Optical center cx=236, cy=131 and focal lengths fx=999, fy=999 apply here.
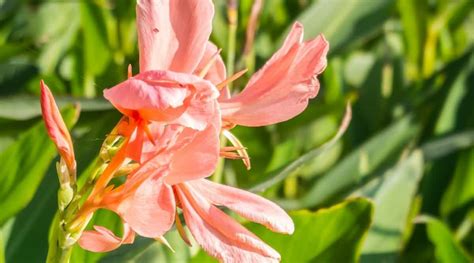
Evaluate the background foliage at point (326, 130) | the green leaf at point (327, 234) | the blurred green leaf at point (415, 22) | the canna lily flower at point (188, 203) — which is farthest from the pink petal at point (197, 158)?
the blurred green leaf at point (415, 22)

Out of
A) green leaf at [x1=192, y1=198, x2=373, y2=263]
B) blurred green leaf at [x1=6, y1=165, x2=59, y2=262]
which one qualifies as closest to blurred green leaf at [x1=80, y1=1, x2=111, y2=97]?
blurred green leaf at [x1=6, y1=165, x2=59, y2=262]

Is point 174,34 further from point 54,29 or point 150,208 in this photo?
point 54,29

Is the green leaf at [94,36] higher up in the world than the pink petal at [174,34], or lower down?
lower down

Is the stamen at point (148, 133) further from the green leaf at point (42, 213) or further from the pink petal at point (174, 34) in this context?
the green leaf at point (42, 213)

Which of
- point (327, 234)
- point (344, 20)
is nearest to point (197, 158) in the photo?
point (327, 234)

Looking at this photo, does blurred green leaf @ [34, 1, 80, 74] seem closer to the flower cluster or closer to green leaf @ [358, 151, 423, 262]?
green leaf @ [358, 151, 423, 262]
